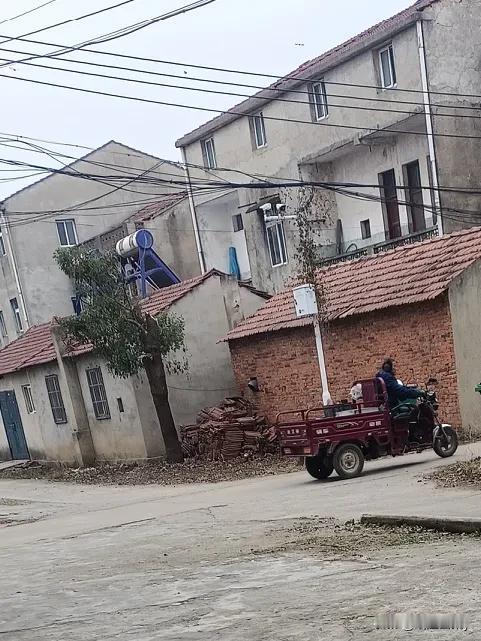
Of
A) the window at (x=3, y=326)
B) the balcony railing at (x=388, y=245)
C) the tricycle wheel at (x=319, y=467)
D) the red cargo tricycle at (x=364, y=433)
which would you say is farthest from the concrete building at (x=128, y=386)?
the window at (x=3, y=326)

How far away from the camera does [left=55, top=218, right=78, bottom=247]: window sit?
126ft

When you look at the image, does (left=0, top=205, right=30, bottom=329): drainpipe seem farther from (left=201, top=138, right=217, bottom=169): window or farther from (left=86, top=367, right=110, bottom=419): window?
(left=86, top=367, right=110, bottom=419): window

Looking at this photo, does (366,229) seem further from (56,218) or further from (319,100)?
(56,218)

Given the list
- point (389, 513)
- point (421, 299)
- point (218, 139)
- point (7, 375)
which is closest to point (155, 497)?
point (421, 299)

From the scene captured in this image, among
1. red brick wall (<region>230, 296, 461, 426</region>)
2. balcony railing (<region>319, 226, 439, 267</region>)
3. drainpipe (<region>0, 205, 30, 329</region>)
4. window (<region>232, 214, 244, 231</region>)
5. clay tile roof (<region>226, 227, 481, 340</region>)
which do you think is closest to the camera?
red brick wall (<region>230, 296, 461, 426</region>)

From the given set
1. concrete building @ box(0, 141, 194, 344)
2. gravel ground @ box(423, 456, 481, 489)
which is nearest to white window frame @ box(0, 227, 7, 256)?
concrete building @ box(0, 141, 194, 344)

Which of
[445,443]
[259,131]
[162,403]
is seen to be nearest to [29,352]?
[162,403]

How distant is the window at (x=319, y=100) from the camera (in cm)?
2651

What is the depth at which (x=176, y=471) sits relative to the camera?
17.8 meters

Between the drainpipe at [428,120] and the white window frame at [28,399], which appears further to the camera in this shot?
the white window frame at [28,399]

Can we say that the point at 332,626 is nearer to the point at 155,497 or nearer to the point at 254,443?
the point at 155,497

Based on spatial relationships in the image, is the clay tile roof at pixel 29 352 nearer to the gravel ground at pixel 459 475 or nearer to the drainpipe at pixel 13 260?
the drainpipe at pixel 13 260

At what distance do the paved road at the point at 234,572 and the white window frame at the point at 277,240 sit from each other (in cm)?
1766

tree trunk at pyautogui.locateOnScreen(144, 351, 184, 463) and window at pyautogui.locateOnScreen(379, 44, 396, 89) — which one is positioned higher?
window at pyautogui.locateOnScreen(379, 44, 396, 89)
